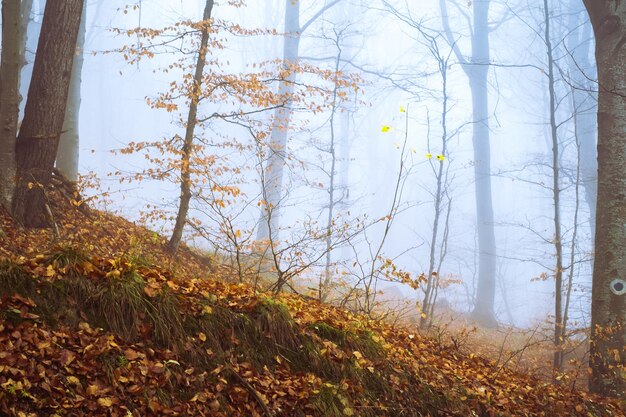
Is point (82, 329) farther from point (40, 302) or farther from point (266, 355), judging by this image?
point (266, 355)

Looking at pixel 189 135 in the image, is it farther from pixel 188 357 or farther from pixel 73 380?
pixel 73 380

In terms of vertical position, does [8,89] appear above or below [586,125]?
below

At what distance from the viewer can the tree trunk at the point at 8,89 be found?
6438 millimetres

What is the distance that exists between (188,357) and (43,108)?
4.86 meters

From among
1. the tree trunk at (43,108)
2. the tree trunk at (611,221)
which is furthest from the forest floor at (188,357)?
the tree trunk at (43,108)

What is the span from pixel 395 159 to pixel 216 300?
2224 inches

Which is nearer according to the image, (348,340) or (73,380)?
(73,380)

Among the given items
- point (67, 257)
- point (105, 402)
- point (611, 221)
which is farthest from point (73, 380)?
point (611, 221)

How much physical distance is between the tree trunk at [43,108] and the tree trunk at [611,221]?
6.80m

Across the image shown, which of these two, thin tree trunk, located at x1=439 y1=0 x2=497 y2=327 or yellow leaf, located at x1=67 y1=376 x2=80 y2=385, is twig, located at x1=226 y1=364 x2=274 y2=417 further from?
thin tree trunk, located at x1=439 y1=0 x2=497 y2=327

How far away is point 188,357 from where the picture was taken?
3.53 meters

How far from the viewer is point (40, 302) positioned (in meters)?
3.35

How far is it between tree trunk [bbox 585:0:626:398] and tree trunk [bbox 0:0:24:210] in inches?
280

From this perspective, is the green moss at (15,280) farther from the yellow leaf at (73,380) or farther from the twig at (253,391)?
the twig at (253,391)
